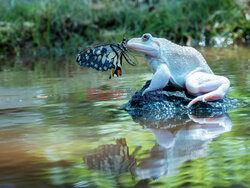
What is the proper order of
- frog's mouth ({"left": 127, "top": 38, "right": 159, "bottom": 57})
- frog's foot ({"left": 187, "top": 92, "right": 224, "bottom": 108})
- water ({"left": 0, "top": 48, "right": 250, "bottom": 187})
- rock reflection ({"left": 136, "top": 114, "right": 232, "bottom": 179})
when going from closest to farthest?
1. water ({"left": 0, "top": 48, "right": 250, "bottom": 187})
2. rock reflection ({"left": 136, "top": 114, "right": 232, "bottom": 179})
3. frog's foot ({"left": 187, "top": 92, "right": 224, "bottom": 108})
4. frog's mouth ({"left": 127, "top": 38, "right": 159, "bottom": 57})

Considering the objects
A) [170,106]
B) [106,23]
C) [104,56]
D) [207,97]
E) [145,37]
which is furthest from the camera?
[106,23]

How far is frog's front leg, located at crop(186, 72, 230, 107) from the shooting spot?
3688 millimetres

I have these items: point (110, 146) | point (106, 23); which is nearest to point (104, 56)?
point (110, 146)

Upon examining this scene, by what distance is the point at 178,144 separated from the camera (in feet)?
9.39

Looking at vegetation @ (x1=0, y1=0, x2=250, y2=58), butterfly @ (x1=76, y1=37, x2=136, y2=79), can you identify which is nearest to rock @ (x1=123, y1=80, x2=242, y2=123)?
butterfly @ (x1=76, y1=37, x2=136, y2=79)

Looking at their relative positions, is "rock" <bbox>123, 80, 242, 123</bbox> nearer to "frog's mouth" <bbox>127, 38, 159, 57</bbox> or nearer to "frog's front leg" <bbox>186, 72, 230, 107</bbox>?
"frog's front leg" <bbox>186, 72, 230, 107</bbox>

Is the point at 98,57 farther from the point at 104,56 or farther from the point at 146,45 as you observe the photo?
the point at 146,45

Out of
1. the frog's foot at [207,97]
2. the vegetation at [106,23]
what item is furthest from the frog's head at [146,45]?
the vegetation at [106,23]

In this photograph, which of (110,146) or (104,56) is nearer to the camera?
(110,146)

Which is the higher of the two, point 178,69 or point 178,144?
point 178,69

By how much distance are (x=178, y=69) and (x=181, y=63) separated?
6 centimetres

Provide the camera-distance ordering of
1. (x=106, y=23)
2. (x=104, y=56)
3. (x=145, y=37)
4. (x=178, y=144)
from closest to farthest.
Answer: (x=178, y=144)
(x=145, y=37)
(x=104, y=56)
(x=106, y=23)

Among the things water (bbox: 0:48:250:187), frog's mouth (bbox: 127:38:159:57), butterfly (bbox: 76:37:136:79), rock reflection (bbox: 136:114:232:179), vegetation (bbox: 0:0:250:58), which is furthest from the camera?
vegetation (bbox: 0:0:250:58)

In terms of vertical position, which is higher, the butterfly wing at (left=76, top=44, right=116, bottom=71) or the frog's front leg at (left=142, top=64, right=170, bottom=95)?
the butterfly wing at (left=76, top=44, right=116, bottom=71)
